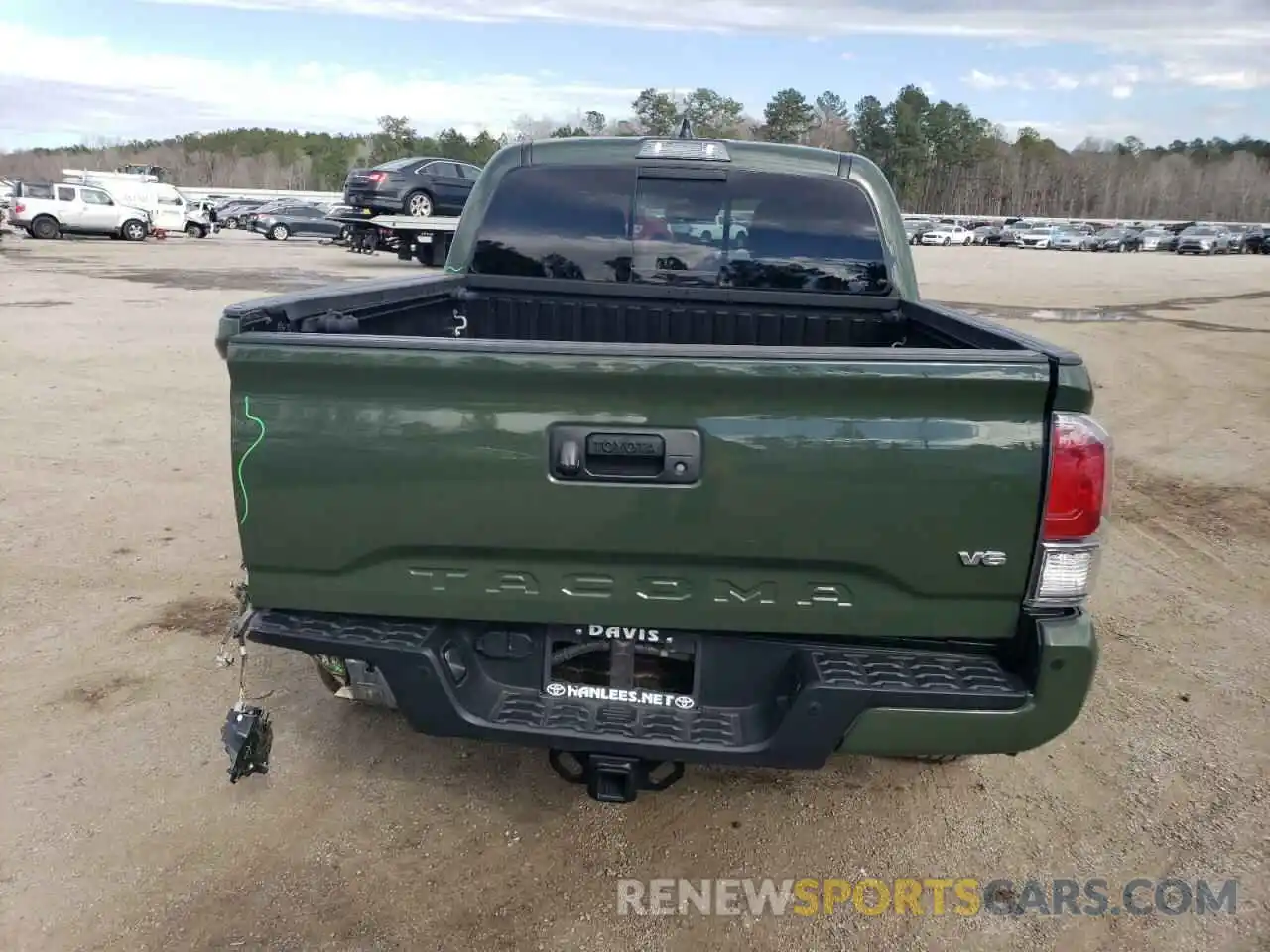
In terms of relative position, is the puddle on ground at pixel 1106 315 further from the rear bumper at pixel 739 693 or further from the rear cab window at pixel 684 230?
the rear bumper at pixel 739 693

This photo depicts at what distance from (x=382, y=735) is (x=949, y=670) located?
221 centimetres

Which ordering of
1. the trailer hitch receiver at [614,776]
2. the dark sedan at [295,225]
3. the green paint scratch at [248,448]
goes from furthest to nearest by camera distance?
the dark sedan at [295,225] < the trailer hitch receiver at [614,776] < the green paint scratch at [248,448]

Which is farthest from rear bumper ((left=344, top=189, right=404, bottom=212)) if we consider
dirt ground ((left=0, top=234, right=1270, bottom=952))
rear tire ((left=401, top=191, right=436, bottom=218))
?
dirt ground ((left=0, top=234, right=1270, bottom=952))

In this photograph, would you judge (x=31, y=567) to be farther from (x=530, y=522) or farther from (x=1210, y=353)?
(x=1210, y=353)

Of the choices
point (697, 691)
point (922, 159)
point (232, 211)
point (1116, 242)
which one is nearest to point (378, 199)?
point (697, 691)

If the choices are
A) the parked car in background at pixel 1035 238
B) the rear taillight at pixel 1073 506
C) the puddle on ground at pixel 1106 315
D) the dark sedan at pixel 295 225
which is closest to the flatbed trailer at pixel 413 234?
Answer: the puddle on ground at pixel 1106 315

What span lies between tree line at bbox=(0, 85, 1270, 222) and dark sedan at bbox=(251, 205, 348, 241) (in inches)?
1892

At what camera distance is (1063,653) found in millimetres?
2541

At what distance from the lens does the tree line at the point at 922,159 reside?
96.9m

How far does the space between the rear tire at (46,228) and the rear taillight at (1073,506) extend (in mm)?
37044

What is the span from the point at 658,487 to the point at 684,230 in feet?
7.30

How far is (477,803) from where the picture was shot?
134 inches

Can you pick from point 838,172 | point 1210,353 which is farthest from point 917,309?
point 1210,353

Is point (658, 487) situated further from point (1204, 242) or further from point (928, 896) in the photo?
point (1204, 242)
